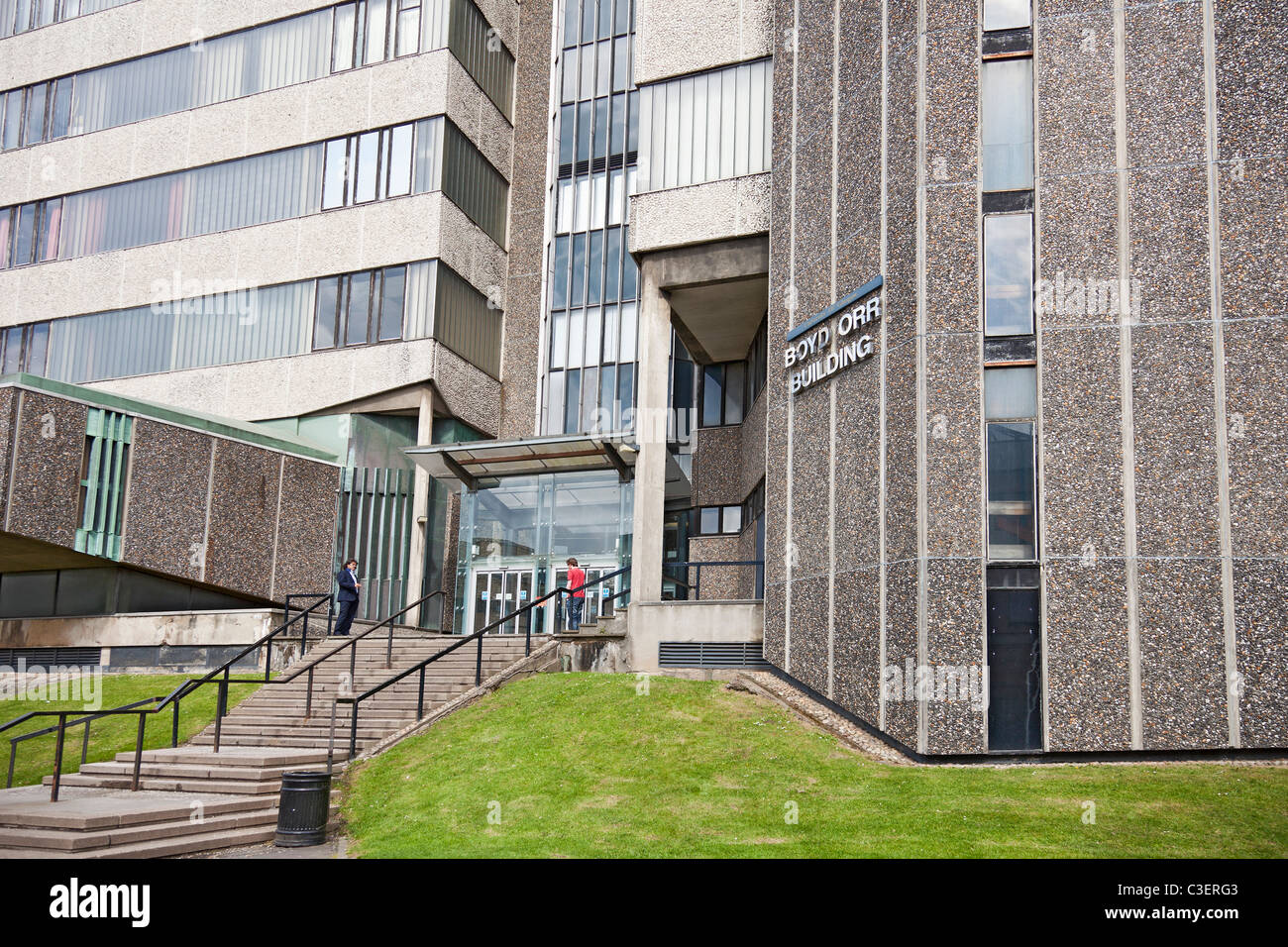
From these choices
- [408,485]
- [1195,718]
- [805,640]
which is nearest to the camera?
[1195,718]

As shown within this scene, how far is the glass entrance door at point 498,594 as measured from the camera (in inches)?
1015

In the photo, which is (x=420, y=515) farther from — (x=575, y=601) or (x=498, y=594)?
(x=575, y=601)

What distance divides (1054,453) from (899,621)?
2.74 metres

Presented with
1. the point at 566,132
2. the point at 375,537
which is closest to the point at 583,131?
the point at 566,132

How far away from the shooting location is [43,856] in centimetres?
1045

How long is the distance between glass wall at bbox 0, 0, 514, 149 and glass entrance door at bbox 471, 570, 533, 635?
14.1m

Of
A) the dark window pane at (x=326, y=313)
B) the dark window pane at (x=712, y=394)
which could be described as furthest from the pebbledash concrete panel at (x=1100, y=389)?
the dark window pane at (x=326, y=313)

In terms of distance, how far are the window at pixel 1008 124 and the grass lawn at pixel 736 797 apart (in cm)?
724

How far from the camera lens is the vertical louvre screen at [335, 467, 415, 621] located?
28.0 meters

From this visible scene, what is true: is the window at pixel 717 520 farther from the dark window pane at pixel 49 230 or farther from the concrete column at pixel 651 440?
the dark window pane at pixel 49 230

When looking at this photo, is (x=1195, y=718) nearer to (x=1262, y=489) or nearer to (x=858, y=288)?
(x=1262, y=489)

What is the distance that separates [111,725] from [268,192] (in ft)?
55.1

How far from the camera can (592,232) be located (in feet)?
106
